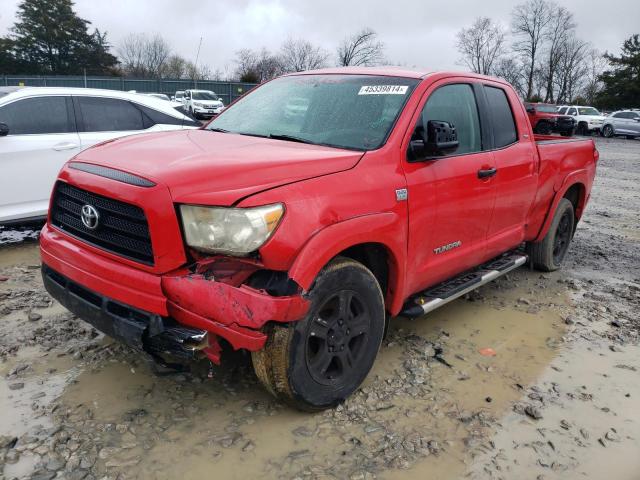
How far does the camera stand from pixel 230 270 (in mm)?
2551

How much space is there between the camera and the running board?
3518 mm

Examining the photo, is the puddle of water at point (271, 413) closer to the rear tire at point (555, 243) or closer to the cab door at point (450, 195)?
the cab door at point (450, 195)

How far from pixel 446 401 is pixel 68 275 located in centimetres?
224

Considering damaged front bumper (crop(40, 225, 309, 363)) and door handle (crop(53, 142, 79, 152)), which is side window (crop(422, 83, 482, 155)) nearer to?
damaged front bumper (crop(40, 225, 309, 363))

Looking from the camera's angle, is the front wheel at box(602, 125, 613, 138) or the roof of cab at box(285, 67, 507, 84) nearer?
the roof of cab at box(285, 67, 507, 84)

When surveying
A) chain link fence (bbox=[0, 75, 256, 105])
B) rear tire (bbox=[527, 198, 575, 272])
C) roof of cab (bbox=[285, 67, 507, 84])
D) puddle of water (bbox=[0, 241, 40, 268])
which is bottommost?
puddle of water (bbox=[0, 241, 40, 268])

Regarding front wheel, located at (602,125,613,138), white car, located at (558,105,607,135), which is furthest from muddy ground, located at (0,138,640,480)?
front wheel, located at (602,125,613,138)

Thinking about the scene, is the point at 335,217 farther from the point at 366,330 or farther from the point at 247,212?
the point at 366,330

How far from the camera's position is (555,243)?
5730mm

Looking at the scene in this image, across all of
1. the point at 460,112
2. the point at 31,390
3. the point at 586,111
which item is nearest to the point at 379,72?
the point at 460,112

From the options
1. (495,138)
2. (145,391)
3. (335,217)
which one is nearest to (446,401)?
(335,217)

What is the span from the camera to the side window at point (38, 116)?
5715 mm

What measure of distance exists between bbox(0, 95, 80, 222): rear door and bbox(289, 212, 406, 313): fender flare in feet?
14.1

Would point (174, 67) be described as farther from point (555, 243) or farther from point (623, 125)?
point (555, 243)
